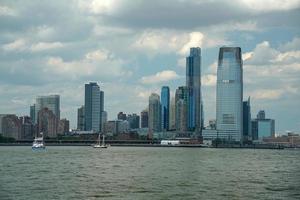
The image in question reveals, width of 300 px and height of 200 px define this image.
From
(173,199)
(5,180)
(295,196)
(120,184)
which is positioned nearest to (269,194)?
(295,196)

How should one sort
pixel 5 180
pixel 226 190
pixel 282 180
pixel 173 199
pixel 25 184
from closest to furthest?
1. pixel 173 199
2. pixel 226 190
3. pixel 25 184
4. pixel 5 180
5. pixel 282 180

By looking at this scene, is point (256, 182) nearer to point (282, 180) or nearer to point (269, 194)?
point (282, 180)

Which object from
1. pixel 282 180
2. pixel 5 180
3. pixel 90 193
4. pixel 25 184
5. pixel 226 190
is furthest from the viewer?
pixel 282 180

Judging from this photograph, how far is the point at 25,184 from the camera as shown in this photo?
2753 inches

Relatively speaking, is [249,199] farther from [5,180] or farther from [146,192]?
[5,180]

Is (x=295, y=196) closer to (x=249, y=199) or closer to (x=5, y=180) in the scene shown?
(x=249, y=199)

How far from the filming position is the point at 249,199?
5716cm

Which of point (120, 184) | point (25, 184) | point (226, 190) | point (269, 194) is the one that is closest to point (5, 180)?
point (25, 184)

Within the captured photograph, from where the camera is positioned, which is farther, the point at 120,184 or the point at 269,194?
the point at 120,184

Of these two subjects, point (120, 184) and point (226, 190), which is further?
point (120, 184)

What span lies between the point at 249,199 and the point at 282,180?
2637 centimetres

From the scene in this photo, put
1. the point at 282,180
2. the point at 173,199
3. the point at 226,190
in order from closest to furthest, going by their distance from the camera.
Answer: the point at 173,199 < the point at 226,190 < the point at 282,180

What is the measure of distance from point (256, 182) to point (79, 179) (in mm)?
22102

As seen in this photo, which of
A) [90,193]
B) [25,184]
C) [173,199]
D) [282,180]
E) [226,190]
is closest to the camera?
[173,199]
